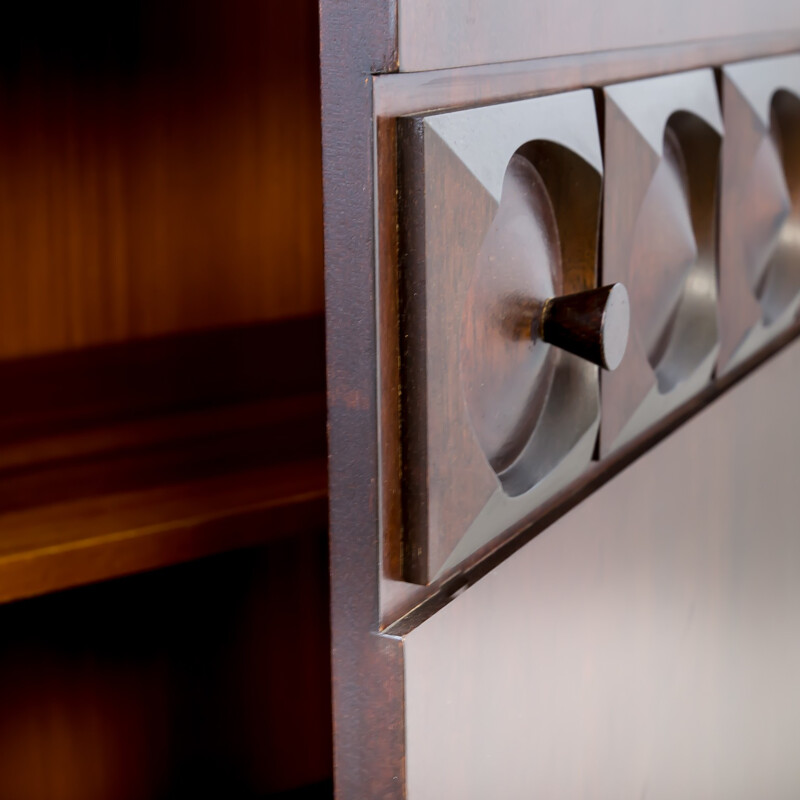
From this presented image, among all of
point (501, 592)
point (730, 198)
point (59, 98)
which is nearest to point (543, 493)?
point (501, 592)

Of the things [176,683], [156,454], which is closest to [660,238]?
[156,454]

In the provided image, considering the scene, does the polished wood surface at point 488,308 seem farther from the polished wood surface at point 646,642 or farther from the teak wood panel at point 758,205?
the teak wood panel at point 758,205

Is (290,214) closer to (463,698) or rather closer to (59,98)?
(59,98)

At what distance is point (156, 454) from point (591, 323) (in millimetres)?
236

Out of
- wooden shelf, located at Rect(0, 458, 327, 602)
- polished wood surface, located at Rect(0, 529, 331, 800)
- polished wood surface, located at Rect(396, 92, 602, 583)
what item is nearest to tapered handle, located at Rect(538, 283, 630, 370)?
polished wood surface, located at Rect(396, 92, 602, 583)

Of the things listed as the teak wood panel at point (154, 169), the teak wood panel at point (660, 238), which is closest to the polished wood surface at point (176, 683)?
the teak wood panel at point (154, 169)

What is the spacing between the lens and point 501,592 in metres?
0.31

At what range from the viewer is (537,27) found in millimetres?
303

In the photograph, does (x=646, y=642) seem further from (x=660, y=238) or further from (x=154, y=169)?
(x=154, y=169)

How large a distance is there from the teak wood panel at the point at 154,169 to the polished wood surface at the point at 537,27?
258mm

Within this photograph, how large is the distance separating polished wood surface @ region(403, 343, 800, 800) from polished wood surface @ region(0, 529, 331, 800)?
22cm

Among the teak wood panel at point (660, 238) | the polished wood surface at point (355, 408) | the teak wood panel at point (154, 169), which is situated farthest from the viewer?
the teak wood panel at point (154, 169)

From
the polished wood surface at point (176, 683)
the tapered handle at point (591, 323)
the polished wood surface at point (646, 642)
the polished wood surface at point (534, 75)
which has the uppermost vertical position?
the polished wood surface at point (534, 75)

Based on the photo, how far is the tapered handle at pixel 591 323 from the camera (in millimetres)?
303
